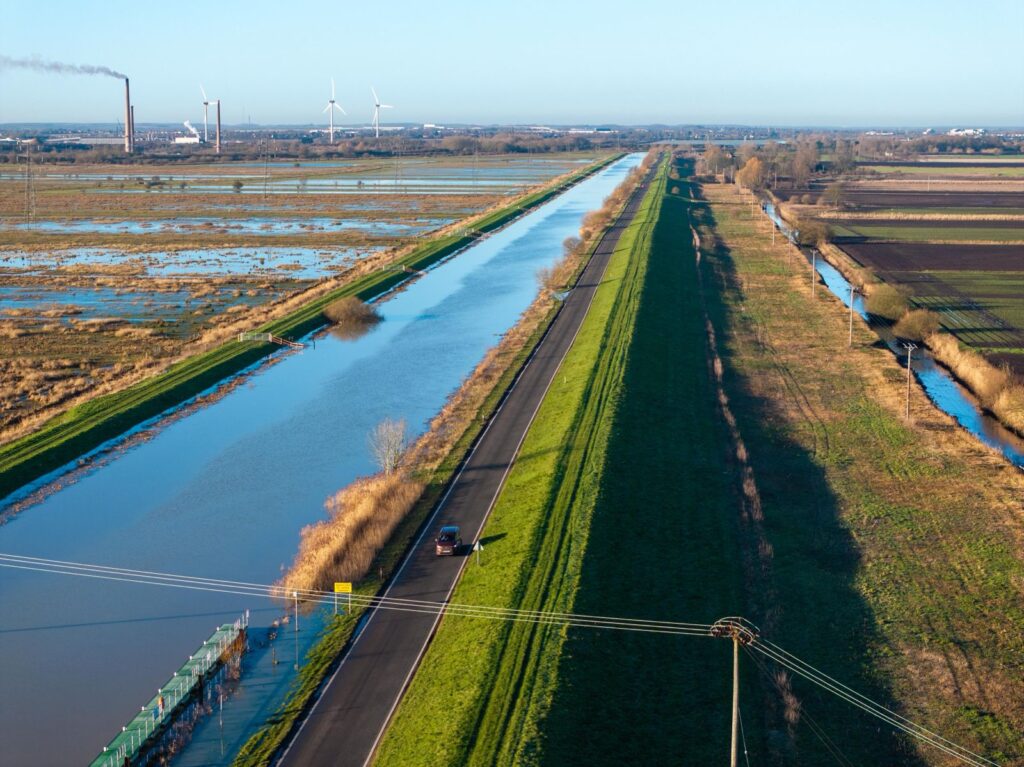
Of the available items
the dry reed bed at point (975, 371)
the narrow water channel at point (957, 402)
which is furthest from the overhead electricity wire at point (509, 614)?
the dry reed bed at point (975, 371)

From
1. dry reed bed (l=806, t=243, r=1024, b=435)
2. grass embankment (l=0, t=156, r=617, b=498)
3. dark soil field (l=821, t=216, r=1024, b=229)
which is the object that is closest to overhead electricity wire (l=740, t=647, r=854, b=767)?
dry reed bed (l=806, t=243, r=1024, b=435)

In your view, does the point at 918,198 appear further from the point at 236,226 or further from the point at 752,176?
the point at 236,226

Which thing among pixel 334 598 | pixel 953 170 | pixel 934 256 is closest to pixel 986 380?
pixel 334 598

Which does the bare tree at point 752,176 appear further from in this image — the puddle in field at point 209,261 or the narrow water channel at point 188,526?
the narrow water channel at point 188,526

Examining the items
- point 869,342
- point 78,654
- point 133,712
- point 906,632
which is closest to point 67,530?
point 78,654

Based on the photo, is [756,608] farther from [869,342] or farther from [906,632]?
[869,342]

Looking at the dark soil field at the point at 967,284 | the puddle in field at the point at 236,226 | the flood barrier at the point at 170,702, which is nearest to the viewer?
the flood barrier at the point at 170,702

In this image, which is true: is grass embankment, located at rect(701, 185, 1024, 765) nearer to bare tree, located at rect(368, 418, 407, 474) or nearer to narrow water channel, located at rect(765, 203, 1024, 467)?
narrow water channel, located at rect(765, 203, 1024, 467)
